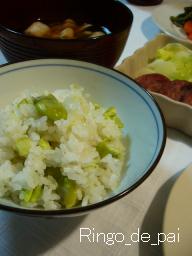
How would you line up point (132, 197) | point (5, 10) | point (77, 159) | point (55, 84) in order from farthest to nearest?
point (5, 10)
point (55, 84)
point (132, 197)
point (77, 159)

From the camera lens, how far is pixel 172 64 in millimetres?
1116

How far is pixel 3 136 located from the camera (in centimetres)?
66

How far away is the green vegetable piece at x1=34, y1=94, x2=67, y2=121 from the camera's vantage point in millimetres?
668

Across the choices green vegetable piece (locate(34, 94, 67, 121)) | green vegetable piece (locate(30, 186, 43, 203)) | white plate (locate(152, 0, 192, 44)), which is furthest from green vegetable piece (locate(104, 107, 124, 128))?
white plate (locate(152, 0, 192, 44))

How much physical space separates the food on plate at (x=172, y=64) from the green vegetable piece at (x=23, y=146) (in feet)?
1.88

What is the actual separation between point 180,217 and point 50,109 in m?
0.33

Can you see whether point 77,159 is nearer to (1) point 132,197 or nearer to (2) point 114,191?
(2) point 114,191

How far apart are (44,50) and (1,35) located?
124 mm

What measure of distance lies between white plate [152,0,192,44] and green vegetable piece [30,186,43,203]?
0.86 m

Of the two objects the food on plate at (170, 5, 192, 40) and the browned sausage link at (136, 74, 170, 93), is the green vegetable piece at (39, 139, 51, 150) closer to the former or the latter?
the browned sausage link at (136, 74, 170, 93)

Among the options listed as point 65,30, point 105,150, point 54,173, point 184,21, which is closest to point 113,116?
point 105,150

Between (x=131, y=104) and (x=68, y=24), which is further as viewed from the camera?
(x=68, y=24)

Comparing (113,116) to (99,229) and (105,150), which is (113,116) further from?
(99,229)

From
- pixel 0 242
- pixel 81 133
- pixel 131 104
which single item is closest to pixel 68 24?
pixel 131 104
